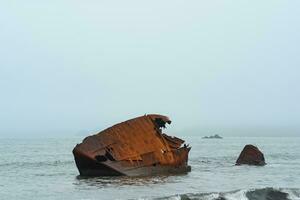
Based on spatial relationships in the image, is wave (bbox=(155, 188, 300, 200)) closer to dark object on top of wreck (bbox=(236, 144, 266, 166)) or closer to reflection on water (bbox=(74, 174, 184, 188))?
reflection on water (bbox=(74, 174, 184, 188))

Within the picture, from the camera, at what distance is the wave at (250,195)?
19234 mm

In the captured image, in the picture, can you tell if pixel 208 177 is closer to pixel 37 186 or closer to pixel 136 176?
pixel 136 176

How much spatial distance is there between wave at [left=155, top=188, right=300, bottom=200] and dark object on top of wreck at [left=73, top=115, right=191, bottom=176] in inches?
244

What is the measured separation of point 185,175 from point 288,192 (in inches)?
373

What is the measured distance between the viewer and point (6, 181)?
2836 cm

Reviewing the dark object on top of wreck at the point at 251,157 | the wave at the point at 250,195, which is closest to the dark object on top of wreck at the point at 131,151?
the wave at the point at 250,195

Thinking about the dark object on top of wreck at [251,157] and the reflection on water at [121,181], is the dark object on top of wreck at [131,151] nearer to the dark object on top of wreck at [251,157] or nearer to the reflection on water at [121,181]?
the reflection on water at [121,181]

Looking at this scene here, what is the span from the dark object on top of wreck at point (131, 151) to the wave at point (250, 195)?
20.3 ft

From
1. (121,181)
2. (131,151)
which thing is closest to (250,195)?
(121,181)

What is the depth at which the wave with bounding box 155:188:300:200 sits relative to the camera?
19.2 meters

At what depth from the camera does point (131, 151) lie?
25.7m

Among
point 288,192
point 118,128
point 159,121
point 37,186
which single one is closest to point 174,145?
point 159,121

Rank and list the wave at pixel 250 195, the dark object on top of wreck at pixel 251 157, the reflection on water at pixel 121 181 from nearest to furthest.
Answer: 1. the wave at pixel 250 195
2. the reflection on water at pixel 121 181
3. the dark object on top of wreck at pixel 251 157

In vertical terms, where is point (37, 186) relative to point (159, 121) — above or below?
below
